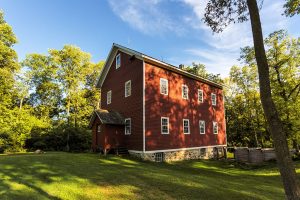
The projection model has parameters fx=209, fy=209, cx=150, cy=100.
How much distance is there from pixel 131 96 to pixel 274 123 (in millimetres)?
13145

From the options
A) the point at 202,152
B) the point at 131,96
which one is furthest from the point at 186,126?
the point at 131,96

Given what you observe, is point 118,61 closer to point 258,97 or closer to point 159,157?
point 159,157

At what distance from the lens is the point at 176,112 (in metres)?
18.9

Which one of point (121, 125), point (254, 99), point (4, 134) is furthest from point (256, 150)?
point (4, 134)

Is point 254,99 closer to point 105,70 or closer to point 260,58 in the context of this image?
point 105,70

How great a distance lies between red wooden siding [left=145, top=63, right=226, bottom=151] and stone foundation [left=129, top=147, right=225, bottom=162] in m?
0.51

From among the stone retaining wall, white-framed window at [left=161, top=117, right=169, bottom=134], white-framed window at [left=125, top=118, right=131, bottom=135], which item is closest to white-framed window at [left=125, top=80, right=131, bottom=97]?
white-framed window at [left=125, top=118, right=131, bottom=135]

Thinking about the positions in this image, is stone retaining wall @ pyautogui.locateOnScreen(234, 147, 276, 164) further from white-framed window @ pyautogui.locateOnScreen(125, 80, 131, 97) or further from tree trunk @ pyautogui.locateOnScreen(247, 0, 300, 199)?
tree trunk @ pyautogui.locateOnScreen(247, 0, 300, 199)

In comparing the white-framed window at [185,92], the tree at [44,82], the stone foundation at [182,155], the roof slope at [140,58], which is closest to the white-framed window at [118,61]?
the roof slope at [140,58]

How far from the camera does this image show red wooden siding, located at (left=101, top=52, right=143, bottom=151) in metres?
16.6

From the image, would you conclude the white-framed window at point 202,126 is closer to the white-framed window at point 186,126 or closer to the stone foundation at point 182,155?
the stone foundation at point 182,155

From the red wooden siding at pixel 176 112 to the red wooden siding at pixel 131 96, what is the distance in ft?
2.03

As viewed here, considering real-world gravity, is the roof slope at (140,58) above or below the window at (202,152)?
above

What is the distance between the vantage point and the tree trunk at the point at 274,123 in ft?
18.3
